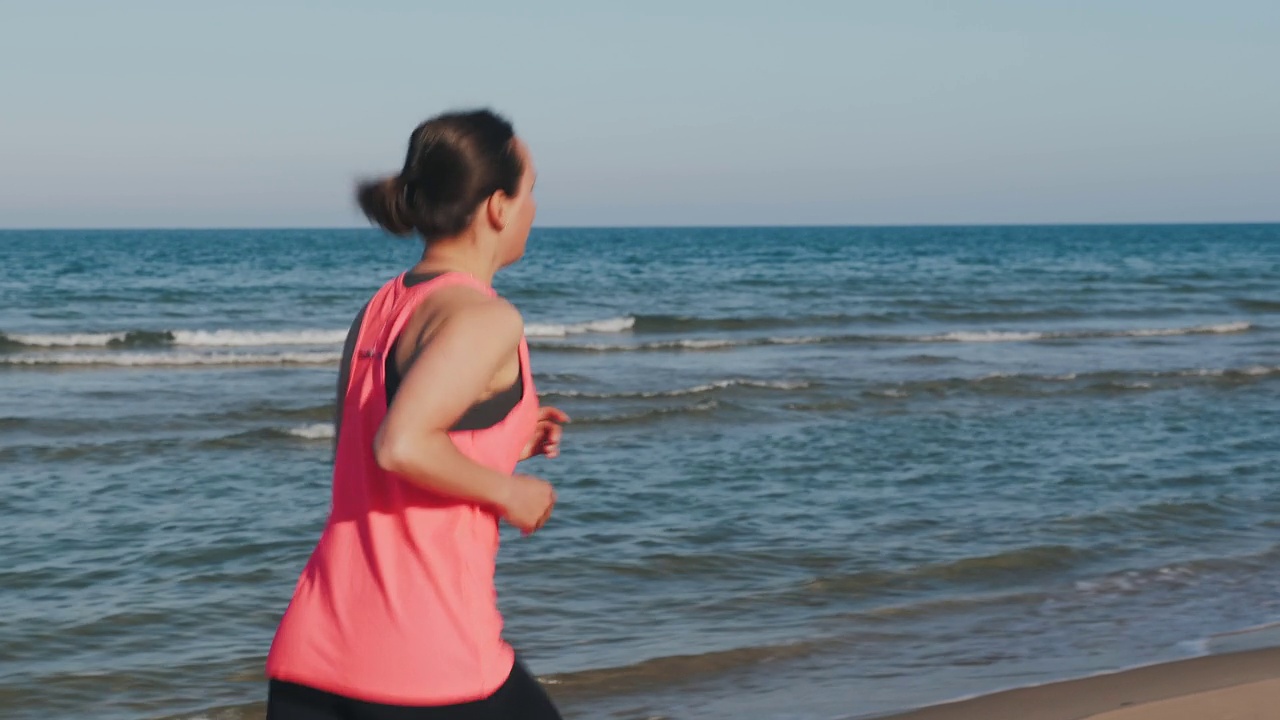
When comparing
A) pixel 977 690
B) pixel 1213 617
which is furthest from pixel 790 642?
pixel 1213 617

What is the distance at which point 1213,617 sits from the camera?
622 cm

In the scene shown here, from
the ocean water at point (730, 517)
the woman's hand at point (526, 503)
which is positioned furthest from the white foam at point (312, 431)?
the woman's hand at point (526, 503)

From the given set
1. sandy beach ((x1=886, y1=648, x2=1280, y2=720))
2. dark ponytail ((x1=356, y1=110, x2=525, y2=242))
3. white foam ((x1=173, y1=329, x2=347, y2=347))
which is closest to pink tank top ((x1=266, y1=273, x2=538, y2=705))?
dark ponytail ((x1=356, y1=110, x2=525, y2=242))

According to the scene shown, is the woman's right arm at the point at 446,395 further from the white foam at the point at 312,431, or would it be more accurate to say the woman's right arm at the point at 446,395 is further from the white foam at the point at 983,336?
the white foam at the point at 983,336

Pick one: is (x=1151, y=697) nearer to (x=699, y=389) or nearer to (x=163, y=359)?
(x=699, y=389)

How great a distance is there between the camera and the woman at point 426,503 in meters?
1.99

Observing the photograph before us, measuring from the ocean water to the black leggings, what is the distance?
294 cm

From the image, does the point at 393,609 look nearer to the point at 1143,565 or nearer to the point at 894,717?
the point at 894,717

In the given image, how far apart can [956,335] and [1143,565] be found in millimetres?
15545

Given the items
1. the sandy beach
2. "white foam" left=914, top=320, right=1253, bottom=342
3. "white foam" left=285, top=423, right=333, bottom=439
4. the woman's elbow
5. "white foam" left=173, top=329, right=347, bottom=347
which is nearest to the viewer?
the woman's elbow

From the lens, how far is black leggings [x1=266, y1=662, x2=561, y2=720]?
2027 millimetres

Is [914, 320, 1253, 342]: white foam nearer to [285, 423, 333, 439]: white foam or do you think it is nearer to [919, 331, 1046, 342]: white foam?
[919, 331, 1046, 342]: white foam

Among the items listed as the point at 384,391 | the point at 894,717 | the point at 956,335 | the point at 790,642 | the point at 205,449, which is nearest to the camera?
the point at 384,391

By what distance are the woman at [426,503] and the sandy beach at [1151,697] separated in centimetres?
303
